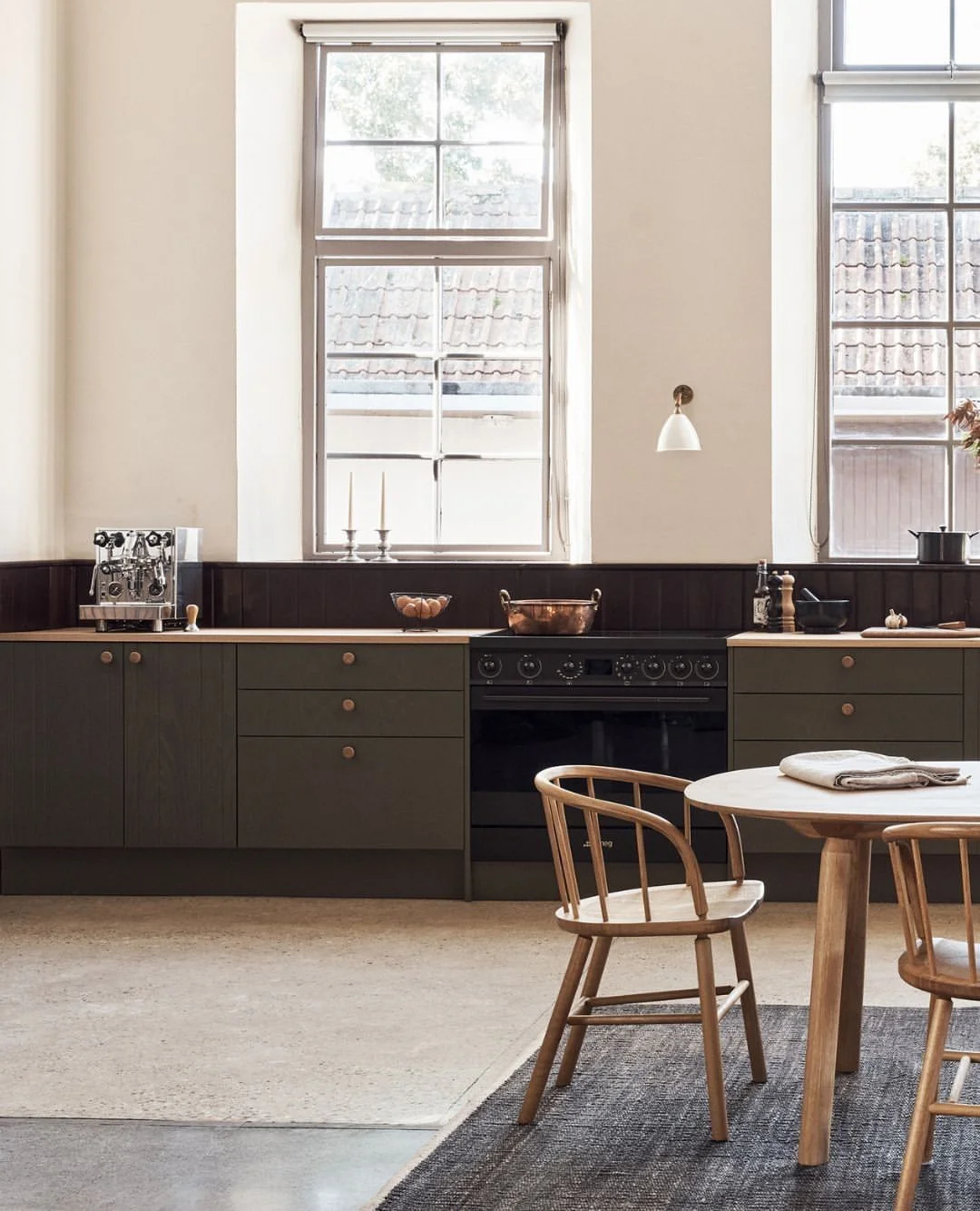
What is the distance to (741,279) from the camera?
5402mm

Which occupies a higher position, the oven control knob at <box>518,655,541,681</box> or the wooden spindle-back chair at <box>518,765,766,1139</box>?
the oven control knob at <box>518,655,541,681</box>

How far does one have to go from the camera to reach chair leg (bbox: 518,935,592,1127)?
2.88 meters

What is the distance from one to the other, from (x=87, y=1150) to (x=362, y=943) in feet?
5.57

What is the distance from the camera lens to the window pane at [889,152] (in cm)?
579

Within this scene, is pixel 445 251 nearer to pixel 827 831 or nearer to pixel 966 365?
pixel 966 365

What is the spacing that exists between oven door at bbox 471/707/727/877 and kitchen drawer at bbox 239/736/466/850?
0.15 m

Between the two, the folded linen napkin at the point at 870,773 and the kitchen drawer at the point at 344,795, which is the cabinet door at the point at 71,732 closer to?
the kitchen drawer at the point at 344,795

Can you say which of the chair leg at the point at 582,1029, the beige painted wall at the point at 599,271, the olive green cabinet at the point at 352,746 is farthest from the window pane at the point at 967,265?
the chair leg at the point at 582,1029

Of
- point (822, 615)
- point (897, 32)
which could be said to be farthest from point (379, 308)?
point (897, 32)

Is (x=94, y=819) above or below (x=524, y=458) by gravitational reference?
below

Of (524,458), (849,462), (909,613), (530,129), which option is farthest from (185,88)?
(909,613)

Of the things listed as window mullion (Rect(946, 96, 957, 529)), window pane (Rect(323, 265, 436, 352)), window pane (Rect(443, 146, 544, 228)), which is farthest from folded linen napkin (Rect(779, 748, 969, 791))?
window pane (Rect(443, 146, 544, 228))

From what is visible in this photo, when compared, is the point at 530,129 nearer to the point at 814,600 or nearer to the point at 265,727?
the point at 814,600

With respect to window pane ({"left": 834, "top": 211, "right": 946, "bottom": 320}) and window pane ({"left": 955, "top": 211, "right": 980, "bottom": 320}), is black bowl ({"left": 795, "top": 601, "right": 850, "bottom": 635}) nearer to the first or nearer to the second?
window pane ({"left": 834, "top": 211, "right": 946, "bottom": 320})
